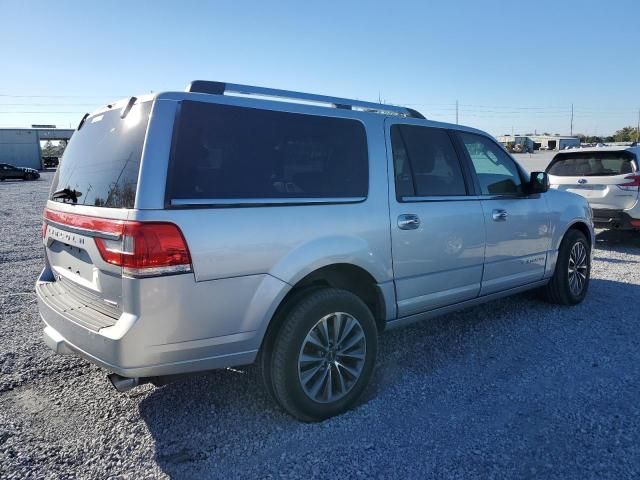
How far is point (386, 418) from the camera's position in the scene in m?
3.21

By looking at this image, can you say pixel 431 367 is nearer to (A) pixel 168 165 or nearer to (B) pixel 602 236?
(A) pixel 168 165

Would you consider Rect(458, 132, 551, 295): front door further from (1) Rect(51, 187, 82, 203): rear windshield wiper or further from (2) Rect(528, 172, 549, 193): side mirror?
(1) Rect(51, 187, 82, 203): rear windshield wiper

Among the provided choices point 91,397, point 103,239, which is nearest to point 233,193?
point 103,239

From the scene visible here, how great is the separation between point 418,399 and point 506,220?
1903 millimetres

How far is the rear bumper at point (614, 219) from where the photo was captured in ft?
27.4

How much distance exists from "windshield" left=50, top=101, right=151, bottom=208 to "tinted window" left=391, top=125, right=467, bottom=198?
1.79m

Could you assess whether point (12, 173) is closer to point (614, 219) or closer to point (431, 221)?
point (614, 219)

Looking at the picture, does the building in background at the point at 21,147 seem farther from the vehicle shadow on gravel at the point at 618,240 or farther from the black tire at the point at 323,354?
the black tire at the point at 323,354

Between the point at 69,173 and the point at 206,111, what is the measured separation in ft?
3.99

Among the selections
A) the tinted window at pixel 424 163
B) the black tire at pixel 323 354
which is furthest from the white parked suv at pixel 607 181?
the black tire at pixel 323 354

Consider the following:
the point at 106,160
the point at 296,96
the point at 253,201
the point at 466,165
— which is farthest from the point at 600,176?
the point at 106,160

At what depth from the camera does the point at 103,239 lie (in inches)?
104

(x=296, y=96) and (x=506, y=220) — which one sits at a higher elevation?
(x=296, y=96)

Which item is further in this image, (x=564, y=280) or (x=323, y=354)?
(x=564, y=280)
